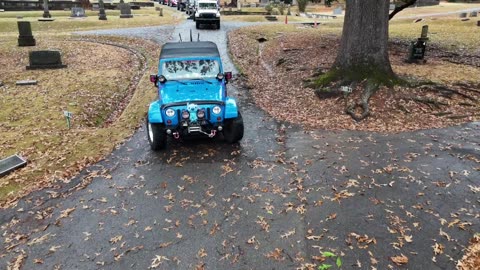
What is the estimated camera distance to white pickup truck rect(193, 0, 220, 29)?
96.5ft

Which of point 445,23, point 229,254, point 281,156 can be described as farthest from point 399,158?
point 445,23

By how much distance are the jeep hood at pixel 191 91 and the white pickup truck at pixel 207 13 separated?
69.7ft

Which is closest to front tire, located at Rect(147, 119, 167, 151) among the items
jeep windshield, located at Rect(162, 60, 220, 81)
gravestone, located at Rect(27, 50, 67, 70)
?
jeep windshield, located at Rect(162, 60, 220, 81)

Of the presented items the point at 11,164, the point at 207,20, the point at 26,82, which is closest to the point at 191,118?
the point at 11,164

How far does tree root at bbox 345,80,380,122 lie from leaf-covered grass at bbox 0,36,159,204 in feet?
22.1

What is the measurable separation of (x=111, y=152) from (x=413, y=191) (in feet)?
23.4

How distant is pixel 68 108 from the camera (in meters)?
13.1

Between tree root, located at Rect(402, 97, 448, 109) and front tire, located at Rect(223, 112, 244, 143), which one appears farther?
tree root, located at Rect(402, 97, 448, 109)

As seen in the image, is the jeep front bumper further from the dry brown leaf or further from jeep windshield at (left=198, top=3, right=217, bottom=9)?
the dry brown leaf

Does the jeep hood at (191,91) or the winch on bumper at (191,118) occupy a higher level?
the jeep hood at (191,91)

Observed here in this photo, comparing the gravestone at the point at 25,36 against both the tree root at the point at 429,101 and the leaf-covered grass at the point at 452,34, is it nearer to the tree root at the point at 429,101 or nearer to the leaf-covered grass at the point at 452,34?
the tree root at the point at 429,101

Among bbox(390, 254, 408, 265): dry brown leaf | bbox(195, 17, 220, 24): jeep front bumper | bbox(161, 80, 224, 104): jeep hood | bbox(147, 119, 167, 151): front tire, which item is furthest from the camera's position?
bbox(195, 17, 220, 24): jeep front bumper

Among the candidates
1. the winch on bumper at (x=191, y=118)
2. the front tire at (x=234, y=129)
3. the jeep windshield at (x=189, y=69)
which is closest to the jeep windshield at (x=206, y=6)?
the jeep windshield at (x=189, y=69)

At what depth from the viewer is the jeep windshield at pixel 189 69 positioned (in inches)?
387
